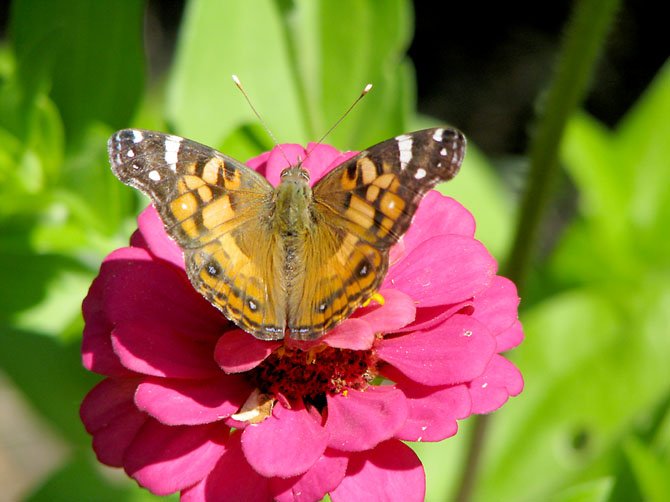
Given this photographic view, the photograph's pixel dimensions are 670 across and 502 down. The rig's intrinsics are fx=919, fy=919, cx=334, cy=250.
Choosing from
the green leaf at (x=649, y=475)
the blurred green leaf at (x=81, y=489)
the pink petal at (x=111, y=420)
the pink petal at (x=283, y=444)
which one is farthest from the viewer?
the blurred green leaf at (x=81, y=489)

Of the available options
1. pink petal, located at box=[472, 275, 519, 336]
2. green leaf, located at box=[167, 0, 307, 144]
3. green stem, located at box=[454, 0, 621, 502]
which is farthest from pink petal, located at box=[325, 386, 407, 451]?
green leaf, located at box=[167, 0, 307, 144]

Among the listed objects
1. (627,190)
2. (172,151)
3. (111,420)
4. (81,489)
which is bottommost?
(81,489)

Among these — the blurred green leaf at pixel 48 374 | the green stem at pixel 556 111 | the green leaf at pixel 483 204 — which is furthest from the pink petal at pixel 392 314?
the green leaf at pixel 483 204

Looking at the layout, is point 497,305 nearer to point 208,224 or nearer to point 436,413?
point 436,413

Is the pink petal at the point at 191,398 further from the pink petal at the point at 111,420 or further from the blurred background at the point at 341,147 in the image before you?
the blurred background at the point at 341,147

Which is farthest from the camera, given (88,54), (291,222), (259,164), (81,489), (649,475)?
(81,489)

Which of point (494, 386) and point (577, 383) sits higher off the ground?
point (494, 386)

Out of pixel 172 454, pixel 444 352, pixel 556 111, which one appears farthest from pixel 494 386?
pixel 556 111
